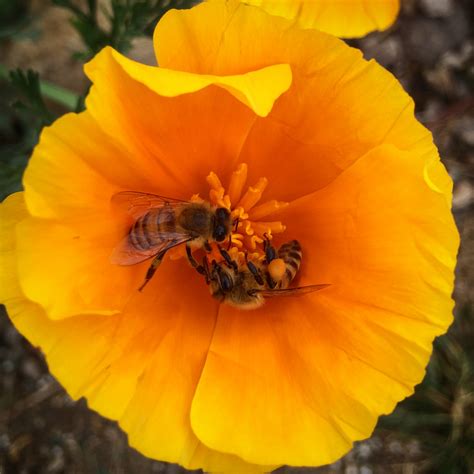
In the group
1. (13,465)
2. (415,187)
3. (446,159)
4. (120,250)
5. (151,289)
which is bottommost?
(13,465)

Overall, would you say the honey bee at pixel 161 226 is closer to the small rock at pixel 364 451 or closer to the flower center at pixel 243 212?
the flower center at pixel 243 212

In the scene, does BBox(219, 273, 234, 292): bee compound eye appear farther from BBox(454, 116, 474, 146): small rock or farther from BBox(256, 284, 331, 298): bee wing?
BBox(454, 116, 474, 146): small rock

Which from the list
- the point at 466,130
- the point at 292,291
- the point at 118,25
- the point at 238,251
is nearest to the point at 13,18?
the point at 118,25

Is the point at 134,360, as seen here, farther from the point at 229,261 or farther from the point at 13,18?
the point at 13,18

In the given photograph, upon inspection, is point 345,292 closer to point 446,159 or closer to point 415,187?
point 415,187

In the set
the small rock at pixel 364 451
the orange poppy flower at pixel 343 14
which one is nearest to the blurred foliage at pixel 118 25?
the orange poppy flower at pixel 343 14

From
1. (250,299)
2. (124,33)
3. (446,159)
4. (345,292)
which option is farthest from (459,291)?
(124,33)
